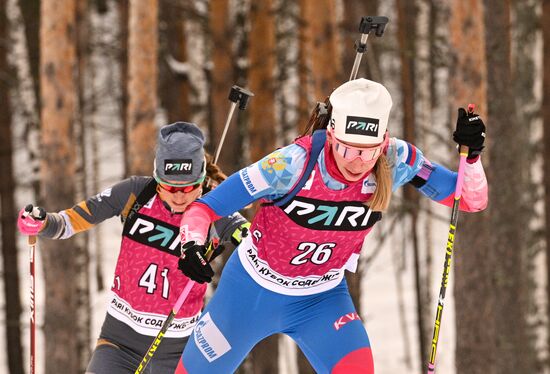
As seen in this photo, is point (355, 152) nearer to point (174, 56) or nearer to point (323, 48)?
point (323, 48)

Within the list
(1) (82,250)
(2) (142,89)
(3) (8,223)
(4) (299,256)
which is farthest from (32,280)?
(3) (8,223)

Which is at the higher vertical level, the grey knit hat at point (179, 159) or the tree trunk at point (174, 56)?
the grey knit hat at point (179, 159)

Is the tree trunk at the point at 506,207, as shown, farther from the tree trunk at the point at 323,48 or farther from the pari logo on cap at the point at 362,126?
the pari logo on cap at the point at 362,126

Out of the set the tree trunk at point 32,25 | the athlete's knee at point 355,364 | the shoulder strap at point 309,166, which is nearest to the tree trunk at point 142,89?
the shoulder strap at point 309,166

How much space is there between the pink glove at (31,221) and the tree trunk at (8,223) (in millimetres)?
9120

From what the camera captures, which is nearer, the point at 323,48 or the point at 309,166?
the point at 309,166

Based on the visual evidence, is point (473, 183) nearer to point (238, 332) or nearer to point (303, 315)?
point (303, 315)

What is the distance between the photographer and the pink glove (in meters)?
4.94

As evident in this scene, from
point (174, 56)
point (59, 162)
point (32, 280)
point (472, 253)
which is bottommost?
point (174, 56)

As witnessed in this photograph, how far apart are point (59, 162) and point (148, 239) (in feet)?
14.4

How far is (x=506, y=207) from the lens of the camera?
30.6ft

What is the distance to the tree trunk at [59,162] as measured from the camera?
884cm

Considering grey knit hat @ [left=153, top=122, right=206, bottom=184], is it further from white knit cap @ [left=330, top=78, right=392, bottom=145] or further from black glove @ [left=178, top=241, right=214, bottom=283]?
white knit cap @ [left=330, top=78, right=392, bottom=145]

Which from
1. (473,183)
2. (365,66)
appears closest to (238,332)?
(473,183)
